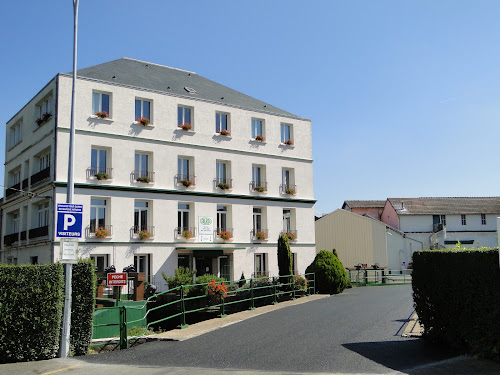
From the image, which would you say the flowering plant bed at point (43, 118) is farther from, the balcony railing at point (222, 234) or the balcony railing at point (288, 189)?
the balcony railing at point (288, 189)

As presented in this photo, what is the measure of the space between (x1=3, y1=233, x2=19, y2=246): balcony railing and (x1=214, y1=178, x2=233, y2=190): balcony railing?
1245 cm

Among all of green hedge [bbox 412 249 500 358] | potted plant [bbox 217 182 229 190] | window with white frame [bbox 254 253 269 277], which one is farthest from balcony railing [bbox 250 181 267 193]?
green hedge [bbox 412 249 500 358]

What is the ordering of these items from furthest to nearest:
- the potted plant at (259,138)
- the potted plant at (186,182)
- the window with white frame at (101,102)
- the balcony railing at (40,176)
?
the potted plant at (259,138) → the potted plant at (186,182) → the window with white frame at (101,102) → the balcony railing at (40,176)

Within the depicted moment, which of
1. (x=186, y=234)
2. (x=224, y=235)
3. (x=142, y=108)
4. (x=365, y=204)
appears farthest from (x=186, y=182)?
(x=365, y=204)

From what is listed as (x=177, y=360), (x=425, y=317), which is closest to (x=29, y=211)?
(x=177, y=360)

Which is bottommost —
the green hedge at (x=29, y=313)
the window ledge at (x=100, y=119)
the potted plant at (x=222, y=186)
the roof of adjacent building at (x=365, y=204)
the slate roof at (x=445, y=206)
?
the green hedge at (x=29, y=313)

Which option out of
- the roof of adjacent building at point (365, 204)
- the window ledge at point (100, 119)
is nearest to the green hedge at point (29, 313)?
the window ledge at point (100, 119)

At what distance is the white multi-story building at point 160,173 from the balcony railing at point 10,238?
0.07 meters

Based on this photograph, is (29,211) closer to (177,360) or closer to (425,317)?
(177,360)

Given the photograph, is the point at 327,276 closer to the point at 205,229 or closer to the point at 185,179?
the point at 205,229

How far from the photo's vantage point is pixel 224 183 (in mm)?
32969

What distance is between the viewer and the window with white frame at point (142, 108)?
99.9 feet

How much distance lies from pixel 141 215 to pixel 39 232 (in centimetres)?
545

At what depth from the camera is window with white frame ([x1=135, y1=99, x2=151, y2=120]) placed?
30453mm
